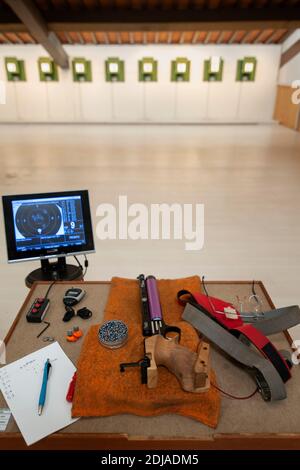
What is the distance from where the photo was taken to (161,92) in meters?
10.9

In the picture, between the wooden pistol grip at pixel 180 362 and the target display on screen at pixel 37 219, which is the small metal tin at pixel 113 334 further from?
the target display on screen at pixel 37 219

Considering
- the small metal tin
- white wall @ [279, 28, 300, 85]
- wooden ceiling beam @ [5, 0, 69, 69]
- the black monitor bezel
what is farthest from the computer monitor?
white wall @ [279, 28, 300, 85]

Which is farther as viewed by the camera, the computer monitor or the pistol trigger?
the computer monitor

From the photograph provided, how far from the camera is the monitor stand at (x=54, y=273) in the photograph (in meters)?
1.62

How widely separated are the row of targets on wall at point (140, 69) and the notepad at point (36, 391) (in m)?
11.0

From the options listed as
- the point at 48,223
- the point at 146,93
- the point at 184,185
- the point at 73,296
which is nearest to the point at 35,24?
the point at 146,93

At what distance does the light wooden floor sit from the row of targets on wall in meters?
2.21

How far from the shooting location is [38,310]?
1.18 metres

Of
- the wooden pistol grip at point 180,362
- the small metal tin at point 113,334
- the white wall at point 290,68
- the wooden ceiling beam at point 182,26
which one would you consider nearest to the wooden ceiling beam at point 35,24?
the wooden ceiling beam at point 182,26

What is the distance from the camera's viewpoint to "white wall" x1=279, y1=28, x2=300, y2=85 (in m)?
9.62

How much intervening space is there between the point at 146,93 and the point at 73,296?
10.7 m

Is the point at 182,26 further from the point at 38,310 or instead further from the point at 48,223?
the point at 38,310

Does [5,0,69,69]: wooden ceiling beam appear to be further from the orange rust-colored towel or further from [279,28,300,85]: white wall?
the orange rust-colored towel
